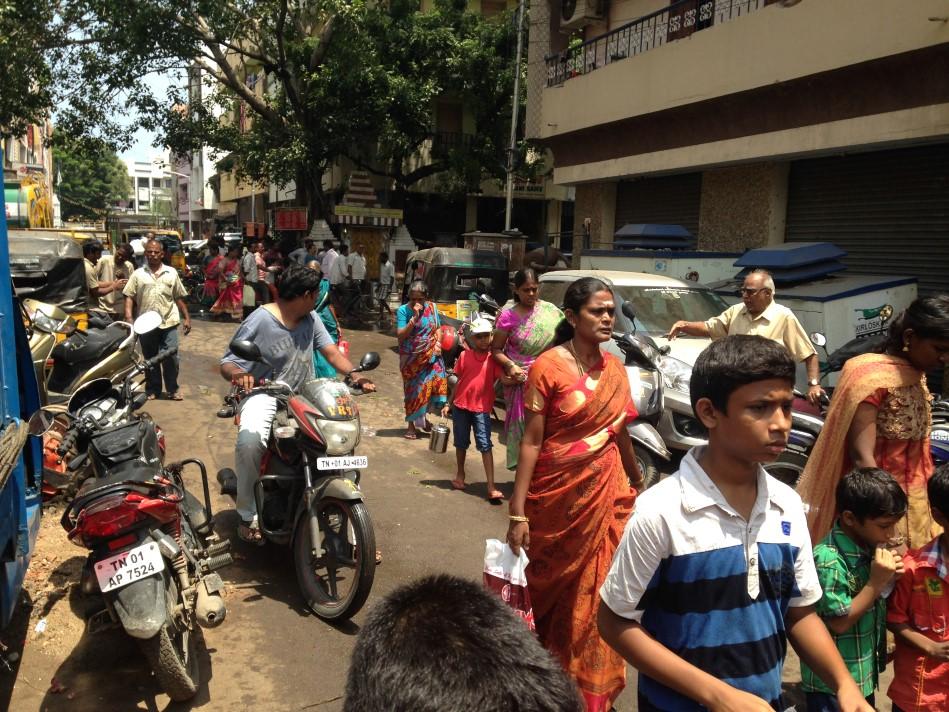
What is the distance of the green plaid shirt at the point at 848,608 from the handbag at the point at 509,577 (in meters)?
0.96

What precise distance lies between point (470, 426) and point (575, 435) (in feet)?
10.6

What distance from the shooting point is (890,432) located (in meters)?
3.07

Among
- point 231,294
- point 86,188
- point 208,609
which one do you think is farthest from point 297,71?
point 86,188

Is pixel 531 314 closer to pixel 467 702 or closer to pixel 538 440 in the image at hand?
pixel 538 440

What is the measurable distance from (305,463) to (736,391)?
2739 mm

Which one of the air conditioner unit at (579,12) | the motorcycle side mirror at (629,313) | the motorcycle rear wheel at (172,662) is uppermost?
the air conditioner unit at (579,12)

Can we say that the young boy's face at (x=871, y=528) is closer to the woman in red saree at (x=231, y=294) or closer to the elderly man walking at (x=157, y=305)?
the elderly man walking at (x=157, y=305)

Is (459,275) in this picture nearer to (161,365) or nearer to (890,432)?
(161,365)

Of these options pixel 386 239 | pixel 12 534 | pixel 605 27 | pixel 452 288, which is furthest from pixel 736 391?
pixel 386 239

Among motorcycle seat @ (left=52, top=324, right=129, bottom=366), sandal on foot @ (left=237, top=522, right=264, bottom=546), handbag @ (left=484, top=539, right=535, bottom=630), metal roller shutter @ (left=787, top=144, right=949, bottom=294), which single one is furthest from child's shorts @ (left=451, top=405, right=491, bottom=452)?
metal roller shutter @ (left=787, top=144, right=949, bottom=294)

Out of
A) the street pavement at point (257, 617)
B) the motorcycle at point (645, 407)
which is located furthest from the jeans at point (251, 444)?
the motorcycle at point (645, 407)

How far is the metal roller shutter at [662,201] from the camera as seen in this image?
46.3 feet

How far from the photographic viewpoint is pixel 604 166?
15.5 m

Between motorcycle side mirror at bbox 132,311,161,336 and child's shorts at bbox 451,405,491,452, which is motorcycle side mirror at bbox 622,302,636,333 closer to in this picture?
child's shorts at bbox 451,405,491,452
